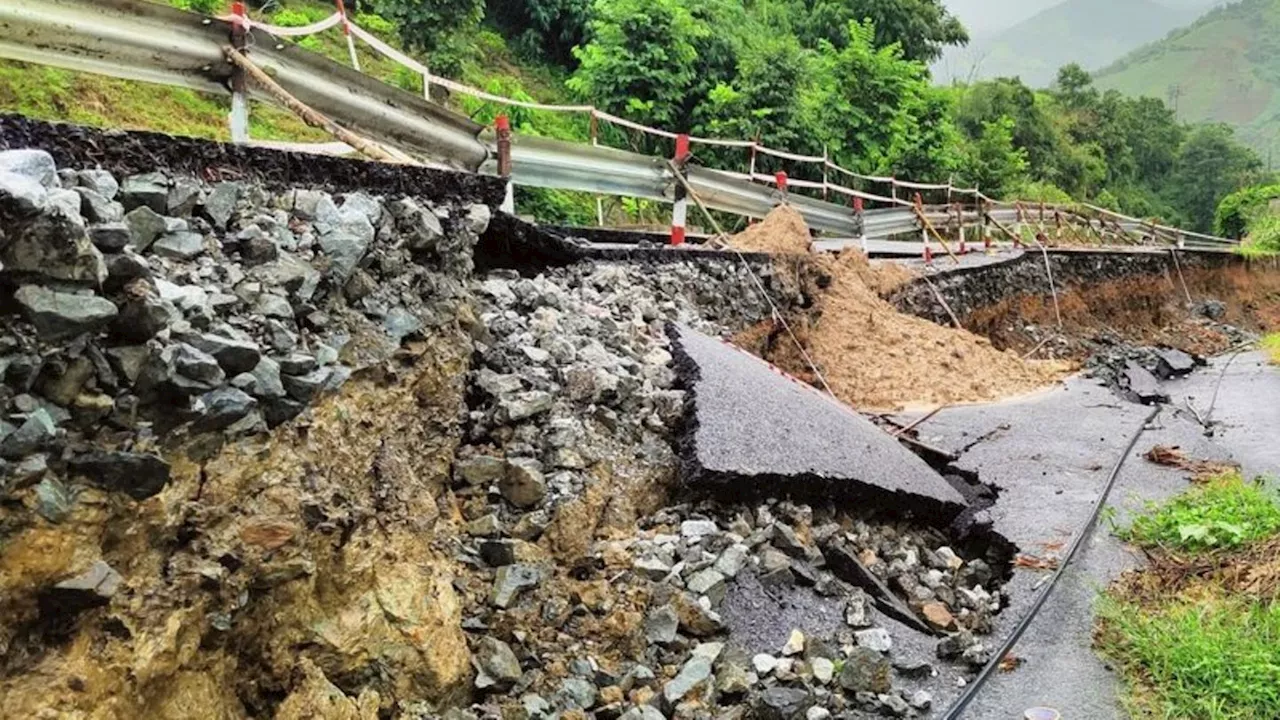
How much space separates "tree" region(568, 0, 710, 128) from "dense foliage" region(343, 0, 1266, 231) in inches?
0.8

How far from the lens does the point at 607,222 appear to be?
11.8 m

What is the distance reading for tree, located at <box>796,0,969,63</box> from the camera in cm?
2314

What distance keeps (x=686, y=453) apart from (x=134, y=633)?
266 centimetres

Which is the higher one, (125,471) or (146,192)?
(146,192)

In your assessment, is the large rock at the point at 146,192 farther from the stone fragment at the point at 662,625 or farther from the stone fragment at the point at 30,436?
the stone fragment at the point at 662,625

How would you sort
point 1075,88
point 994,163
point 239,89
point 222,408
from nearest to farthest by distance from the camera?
point 222,408, point 239,89, point 994,163, point 1075,88

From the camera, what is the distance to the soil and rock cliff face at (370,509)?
2127mm

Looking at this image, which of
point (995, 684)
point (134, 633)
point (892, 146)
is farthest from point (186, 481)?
point (892, 146)

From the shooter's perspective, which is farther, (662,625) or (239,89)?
(239,89)

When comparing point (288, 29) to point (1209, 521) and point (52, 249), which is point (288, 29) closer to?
point (52, 249)

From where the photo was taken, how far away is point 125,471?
2.21m

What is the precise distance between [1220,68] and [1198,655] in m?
181

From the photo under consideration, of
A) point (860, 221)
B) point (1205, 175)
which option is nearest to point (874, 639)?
point (860, 221)

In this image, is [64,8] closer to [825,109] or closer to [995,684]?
[995,684]
